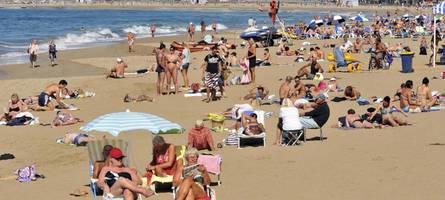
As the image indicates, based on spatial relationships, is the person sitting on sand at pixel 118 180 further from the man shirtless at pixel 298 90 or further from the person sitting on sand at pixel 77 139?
the man shirtless at pixel 298 90

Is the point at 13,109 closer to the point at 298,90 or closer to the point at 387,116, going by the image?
the point at 298,90

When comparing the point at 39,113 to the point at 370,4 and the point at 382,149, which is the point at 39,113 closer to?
the point at 382,149

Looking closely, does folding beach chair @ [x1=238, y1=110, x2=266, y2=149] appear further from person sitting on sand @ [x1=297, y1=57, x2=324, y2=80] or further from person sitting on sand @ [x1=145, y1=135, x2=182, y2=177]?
person sitting on sand @ [x1=297, y1=57, x2=324, y2=80]

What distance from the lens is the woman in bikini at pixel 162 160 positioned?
8875 millimetres

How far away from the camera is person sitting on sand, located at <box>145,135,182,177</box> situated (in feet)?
29.1

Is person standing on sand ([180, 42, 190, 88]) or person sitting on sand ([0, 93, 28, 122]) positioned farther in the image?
person standing on sand ([180, 42, 190, 88])

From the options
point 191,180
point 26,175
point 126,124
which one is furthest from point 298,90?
point 191,180

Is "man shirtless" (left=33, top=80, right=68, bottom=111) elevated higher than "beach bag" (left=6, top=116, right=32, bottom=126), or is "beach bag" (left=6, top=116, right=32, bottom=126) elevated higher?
"man shirtless" (left=33, top=80, right=68, bottom=111)

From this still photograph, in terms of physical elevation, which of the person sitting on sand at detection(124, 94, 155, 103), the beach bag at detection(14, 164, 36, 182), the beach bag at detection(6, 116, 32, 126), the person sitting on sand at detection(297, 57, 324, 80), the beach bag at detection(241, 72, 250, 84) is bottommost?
the beach bag at detection(14, 164, 36, 182)

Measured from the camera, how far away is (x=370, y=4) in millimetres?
133875

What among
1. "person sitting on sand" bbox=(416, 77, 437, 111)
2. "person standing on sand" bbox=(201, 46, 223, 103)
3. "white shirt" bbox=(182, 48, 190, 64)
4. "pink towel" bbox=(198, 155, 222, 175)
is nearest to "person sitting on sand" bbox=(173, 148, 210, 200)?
"pink towel" bbox=(198, 155, 222, 175)

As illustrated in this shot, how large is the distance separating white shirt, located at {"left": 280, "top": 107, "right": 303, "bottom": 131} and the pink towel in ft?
8.35

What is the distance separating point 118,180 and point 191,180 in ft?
2.47

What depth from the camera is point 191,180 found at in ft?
24.7
